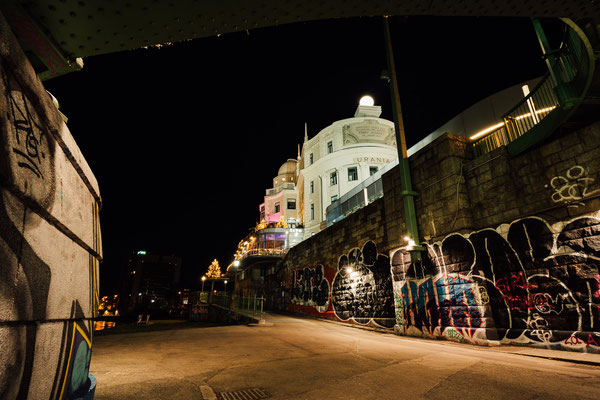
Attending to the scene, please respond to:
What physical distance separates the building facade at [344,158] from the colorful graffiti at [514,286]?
→ 17.9m

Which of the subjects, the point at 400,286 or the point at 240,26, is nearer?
the point at 240,26

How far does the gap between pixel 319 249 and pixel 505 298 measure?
1053cm

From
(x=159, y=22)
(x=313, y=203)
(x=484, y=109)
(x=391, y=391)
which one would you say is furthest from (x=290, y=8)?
(x=313, y=203)

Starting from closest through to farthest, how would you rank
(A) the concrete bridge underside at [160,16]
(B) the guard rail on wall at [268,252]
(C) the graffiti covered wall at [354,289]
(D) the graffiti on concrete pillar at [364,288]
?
(A) the concrete bridge underside at [160,16] → (D) the graffiti on concrete pillar at [364,288] → (C) the graffiti covered wall at [354,289] → (B) the guard rail on wall at [268,252]

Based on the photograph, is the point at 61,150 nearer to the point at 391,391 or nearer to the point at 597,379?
the point at 391,391

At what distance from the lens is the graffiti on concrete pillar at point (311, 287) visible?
50.4 feet

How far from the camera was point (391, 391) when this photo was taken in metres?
3.40

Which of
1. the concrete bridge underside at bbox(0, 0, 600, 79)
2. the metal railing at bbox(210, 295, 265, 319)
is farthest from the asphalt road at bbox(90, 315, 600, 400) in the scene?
the metal railing at bbox(210, 295, 265, 319)

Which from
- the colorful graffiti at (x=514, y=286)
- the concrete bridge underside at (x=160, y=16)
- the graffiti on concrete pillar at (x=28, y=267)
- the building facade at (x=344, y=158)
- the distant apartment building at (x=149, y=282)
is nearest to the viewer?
the graffiti on concrete pillar at (x=28, y=267)

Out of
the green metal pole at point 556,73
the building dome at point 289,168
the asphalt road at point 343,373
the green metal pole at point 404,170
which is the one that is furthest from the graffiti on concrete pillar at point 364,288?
the building dome at point 289,168

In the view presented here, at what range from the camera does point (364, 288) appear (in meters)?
12.0

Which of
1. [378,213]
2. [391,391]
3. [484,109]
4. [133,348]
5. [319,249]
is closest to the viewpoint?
[391,391]

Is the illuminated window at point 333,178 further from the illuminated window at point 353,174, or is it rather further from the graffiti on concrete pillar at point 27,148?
the graffiti on concrete pillar at point 27,148

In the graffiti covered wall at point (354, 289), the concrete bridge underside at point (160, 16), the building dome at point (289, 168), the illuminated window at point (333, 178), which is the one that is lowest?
the graffiti covered wall at point (354, 289)
